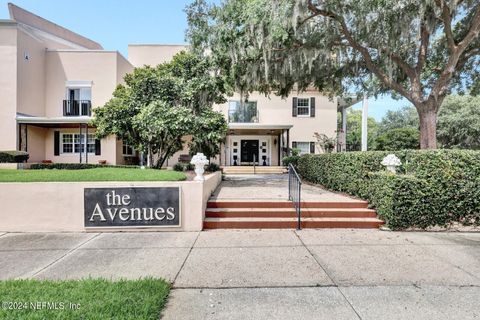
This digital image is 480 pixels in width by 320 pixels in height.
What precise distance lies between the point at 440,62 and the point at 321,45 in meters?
5.41

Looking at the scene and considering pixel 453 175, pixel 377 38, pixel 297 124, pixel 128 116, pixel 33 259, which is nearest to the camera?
pixel 33 259

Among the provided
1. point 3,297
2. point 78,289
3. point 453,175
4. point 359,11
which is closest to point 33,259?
point 3,297

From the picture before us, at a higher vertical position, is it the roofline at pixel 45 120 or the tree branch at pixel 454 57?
the tree branch at pixel 454 57

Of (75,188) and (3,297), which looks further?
(75,188)

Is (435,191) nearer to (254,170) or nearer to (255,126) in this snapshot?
(254,170)

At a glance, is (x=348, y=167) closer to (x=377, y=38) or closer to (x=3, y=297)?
(x=377, y=38)

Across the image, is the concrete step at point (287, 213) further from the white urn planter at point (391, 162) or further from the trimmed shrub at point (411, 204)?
the white urn planter at point (391, 162)

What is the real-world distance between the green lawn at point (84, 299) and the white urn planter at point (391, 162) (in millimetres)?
5446

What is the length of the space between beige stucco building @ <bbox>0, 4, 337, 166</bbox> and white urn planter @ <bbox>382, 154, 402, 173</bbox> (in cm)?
892

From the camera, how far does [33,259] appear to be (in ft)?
14.1

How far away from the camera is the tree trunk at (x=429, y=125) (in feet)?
28.1

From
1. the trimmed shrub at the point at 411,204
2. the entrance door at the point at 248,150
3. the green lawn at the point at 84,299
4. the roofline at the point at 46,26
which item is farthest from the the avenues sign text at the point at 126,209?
the roofline at the point at 46,26

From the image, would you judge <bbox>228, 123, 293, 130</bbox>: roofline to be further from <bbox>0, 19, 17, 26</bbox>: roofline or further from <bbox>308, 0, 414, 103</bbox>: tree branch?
<bbox>0, 19, 17, 26</bbox>: roofline

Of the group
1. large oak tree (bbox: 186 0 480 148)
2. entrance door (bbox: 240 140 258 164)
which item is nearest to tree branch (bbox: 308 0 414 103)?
large oak tree (bbox: 186 0 480 148)
